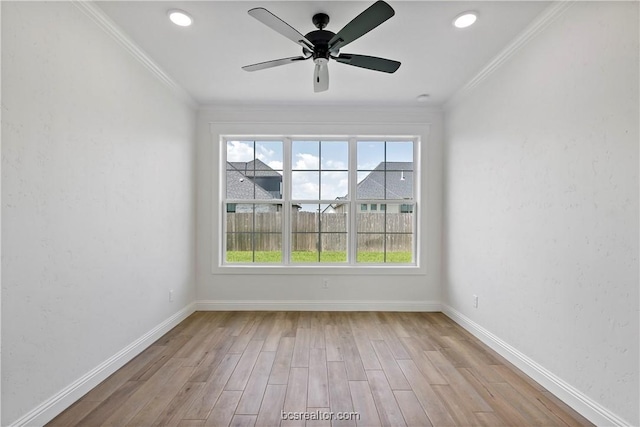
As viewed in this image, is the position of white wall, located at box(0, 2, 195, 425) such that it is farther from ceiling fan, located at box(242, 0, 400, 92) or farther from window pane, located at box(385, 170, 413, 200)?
window pane, located at box(385, 170, 413, 200)

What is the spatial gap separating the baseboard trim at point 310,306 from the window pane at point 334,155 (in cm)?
175

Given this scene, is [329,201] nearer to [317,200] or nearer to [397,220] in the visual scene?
[317,200]

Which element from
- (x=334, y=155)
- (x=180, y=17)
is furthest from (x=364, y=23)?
(x=334, y=155)

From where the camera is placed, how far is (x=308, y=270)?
12.6 feet

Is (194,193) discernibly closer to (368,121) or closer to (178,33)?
(178,33)

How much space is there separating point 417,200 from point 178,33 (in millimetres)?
3119

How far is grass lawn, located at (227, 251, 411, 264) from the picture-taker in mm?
3957

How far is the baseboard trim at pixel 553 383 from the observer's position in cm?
169

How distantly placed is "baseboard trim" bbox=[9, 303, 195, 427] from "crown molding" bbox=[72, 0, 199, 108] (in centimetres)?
240

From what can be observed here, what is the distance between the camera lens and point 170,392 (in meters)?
2.03

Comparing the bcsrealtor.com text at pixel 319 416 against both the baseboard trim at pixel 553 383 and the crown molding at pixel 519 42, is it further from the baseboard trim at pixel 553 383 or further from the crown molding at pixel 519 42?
the crown molding at pixel 519 42

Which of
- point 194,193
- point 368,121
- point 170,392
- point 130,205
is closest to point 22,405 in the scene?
point 170,392

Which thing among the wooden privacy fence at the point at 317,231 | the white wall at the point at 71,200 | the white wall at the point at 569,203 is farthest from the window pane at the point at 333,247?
the white wall at the point at 71,200

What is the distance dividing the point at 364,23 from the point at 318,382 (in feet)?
7.78
